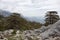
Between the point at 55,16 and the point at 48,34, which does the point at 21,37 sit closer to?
the point at 48,34

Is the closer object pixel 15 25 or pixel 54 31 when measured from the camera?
pixel 54 31

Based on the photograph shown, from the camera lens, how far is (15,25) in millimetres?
61406

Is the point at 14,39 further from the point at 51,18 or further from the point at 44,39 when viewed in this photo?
the point at 51,18

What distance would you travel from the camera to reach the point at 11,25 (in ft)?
198

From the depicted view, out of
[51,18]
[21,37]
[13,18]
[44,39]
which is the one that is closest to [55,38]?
[44,39]

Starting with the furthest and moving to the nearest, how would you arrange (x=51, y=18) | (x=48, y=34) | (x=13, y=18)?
(x=13, y=18) → (x=51, y=18) → (x=48, y=34)

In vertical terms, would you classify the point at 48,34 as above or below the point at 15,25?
above

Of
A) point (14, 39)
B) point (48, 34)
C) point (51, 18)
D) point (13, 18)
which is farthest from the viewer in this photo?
point (13, 18)

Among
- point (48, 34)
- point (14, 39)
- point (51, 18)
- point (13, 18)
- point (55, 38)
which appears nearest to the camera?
point (14, 39)

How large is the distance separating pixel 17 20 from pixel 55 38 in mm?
46542

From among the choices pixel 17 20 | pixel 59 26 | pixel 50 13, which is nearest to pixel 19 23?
pixel 17 20

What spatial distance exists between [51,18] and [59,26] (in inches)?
1547

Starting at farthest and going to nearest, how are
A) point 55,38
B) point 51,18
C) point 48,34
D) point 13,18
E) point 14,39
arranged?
1. point 13,18
2. point 51,18
3. point 48,34
4. point 55,38
5. point 14,39

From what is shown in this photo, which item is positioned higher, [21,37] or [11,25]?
[21,37]
